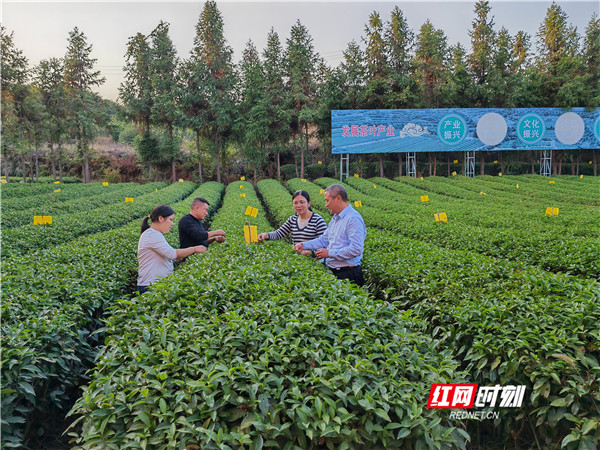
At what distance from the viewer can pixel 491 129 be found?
24.7 meters

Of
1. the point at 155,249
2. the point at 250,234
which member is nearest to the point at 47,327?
the point at 155,249

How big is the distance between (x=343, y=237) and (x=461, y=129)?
23319mm

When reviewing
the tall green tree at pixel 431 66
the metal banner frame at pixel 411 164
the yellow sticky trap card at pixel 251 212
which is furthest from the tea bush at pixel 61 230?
the tall green tree at pixel 431 66

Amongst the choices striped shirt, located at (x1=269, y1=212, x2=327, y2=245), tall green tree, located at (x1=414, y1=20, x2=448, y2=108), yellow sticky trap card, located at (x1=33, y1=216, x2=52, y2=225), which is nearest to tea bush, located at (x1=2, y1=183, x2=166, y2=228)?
yellow sticky trap card, located at (x1=33, y1=216, x2=52, y2=225)

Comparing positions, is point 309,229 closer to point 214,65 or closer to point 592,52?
point 214,65

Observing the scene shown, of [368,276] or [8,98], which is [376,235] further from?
[8,98]

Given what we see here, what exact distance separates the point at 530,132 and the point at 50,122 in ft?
107

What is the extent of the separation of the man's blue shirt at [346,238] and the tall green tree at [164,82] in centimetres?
2449

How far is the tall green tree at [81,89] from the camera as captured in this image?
1067 inches

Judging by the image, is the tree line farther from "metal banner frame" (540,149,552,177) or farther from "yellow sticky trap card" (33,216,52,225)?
"yellow sticky trap card" (33,216,52,225)

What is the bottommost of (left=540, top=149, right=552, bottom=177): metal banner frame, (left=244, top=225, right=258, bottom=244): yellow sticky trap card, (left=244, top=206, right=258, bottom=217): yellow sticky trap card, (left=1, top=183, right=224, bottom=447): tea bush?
(left=1, top=183, right=224, bottom=447): tea bush

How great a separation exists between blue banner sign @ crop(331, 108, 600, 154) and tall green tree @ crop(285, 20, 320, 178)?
10.0ft

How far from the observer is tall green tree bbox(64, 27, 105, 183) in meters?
27.1

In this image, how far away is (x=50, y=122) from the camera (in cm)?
2609
